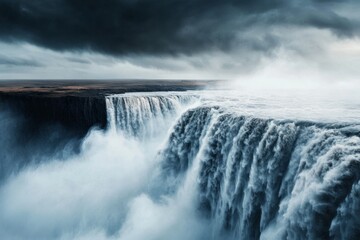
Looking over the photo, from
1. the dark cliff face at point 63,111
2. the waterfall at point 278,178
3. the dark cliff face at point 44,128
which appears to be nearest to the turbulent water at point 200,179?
the waterfall at point 278,178

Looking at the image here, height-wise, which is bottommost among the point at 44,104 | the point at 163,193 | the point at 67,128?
the point at 163,193

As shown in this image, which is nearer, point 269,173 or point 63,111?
point 269,173

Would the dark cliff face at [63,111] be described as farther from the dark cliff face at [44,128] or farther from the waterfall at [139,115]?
the waterfall at [139,115]

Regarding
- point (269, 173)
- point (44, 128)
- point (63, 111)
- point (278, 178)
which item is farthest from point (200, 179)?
point (44, 128)

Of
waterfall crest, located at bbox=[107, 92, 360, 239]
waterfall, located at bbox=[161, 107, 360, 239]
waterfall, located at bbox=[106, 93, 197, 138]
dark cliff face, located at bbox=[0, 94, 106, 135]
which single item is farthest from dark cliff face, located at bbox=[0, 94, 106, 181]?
waterfall, located at bbox=[161, 107, 360, 239]

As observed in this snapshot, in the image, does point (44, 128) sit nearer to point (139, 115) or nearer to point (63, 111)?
point (63, 111)

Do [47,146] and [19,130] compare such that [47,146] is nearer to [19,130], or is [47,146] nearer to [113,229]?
Answer: [19,130]

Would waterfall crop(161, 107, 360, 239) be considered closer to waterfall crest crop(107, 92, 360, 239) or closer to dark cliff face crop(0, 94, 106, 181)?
waterfall crest crop(107, 92, 360, 239)

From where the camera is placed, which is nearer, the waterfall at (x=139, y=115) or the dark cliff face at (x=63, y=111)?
the waterfall at (x=139, y=115)

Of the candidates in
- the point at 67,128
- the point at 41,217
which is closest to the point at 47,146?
the point at 67,128
